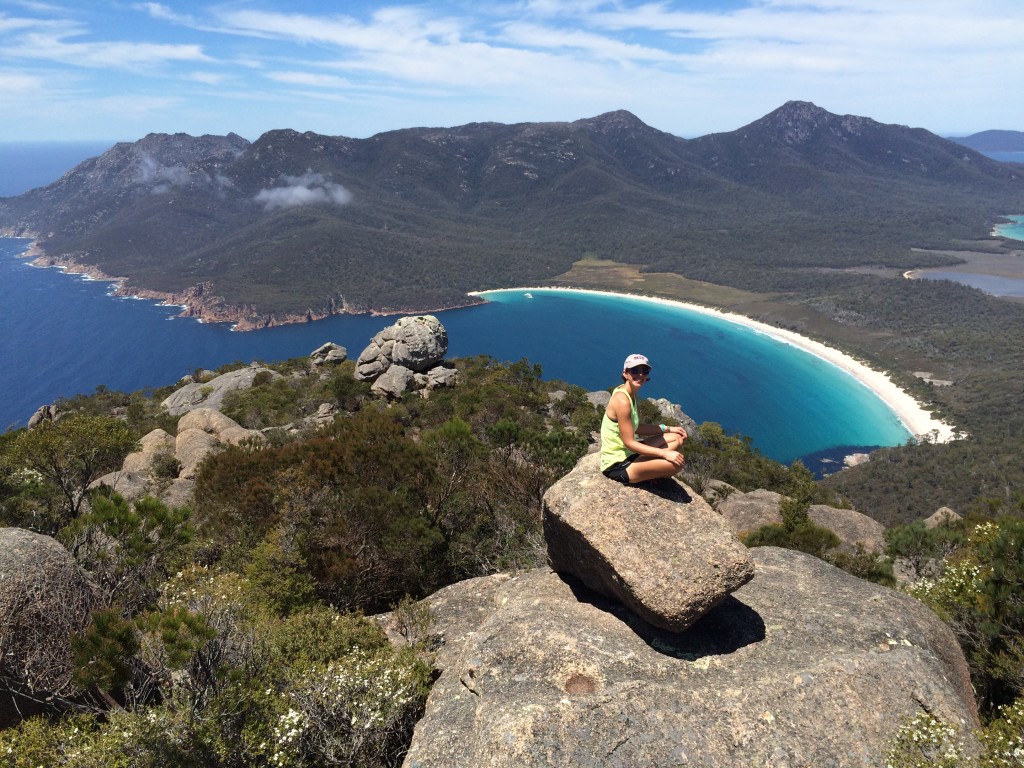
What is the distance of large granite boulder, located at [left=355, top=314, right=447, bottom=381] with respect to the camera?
207 feet

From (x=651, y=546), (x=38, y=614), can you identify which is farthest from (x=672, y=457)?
(x=38, y=614)

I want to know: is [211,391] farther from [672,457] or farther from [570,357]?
[570,357]

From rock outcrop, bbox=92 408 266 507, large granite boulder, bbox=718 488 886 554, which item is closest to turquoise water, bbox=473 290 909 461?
large granite boulder, bbox=718 488 886 554

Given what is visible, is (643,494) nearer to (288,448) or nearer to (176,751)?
(176,751)

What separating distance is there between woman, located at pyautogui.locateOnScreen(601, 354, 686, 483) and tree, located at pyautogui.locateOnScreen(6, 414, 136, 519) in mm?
22360

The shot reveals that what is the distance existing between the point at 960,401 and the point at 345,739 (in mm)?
143872

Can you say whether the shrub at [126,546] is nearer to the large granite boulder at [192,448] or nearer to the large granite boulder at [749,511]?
the large granite boulder at [192,448]

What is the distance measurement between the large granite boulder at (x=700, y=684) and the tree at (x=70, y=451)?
2069 centimetres

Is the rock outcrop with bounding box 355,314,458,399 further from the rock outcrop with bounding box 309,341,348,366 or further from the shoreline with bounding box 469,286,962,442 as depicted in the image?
the shoreline with bounding box 469,286,962,442

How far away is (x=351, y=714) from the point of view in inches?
388

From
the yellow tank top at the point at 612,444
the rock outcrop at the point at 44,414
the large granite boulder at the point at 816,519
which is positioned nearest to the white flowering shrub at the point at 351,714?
the yellow tank top at the point at 612,444

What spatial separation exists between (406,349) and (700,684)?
57.0 m

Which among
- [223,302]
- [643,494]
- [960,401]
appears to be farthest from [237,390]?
[223,302]

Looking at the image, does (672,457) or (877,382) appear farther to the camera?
(877,382)
